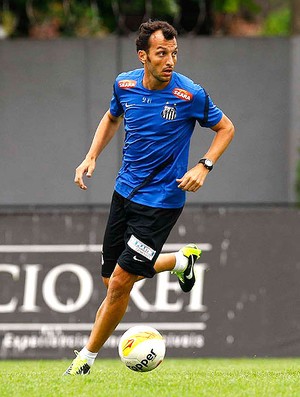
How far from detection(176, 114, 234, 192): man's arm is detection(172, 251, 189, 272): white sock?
3.89 feet

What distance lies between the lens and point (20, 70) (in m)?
16.4

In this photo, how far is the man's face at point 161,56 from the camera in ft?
26.1

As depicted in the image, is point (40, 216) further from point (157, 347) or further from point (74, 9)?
point (74, 9)

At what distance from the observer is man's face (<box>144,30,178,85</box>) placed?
7.95 m

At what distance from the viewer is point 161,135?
8055 millimetres

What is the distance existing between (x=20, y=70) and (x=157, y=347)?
894 centimetres

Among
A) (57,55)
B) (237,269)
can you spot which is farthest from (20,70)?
(237,269)

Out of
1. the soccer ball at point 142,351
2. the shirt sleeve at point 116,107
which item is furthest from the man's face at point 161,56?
the soccer ball at point 142,351

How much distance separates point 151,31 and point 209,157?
3.18 ft

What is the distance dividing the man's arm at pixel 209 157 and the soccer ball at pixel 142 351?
1170mm

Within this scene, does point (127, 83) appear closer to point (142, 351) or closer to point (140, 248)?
point (140, 248)

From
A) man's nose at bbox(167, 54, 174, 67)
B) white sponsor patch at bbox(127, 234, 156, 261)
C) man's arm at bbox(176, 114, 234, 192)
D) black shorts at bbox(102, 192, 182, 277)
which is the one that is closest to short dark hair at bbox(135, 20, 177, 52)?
man's nose at bbox(167, 54, 174, 67)

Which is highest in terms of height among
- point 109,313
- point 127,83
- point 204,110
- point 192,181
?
point 127,83

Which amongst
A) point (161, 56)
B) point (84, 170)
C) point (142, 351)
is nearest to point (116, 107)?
point (84, 170)
